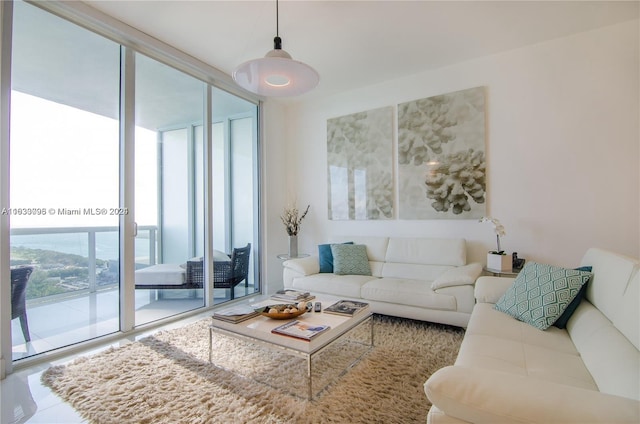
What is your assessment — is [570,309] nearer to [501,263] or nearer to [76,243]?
[501,263]

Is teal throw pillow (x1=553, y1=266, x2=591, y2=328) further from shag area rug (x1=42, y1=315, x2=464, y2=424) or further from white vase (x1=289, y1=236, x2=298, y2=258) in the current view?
white vase (x1=289, y1=236, x2=298, y2=258)

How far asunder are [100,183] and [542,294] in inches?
141

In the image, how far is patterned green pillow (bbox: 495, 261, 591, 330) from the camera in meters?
1.83

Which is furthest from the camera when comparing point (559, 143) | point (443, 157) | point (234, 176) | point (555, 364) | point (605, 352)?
point (234, 176)

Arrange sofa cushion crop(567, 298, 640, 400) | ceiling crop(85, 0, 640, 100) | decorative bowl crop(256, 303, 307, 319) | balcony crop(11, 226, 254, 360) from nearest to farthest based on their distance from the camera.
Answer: sofa cushion crop(567, 298, 640, 400) < decorative bowl crop(256, 303, 307, 319) < balcony crop(11, 226, 254, 360) < ceiling crop(85, 0, 640, 100)

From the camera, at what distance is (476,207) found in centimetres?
347

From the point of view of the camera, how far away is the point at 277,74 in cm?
210

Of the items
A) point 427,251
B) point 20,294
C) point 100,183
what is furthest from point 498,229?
point 20,294

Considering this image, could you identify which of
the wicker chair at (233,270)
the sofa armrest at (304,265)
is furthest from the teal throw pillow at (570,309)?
the wicker chair at (233,270)

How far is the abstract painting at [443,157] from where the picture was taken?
137 inches

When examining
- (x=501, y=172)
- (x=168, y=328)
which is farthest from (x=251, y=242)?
(x=501, y=172)

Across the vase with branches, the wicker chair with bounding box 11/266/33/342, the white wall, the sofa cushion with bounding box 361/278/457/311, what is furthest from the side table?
the wicker chair with bounding box 11/266/33/342

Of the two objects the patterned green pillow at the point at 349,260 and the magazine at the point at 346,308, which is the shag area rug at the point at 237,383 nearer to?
the magazine at the point at 346,308

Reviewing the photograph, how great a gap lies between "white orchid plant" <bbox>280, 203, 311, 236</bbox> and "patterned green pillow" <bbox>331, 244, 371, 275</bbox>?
89cm
